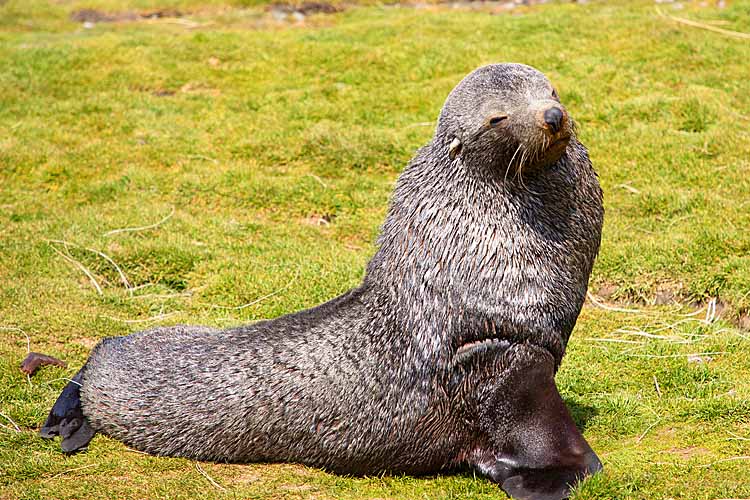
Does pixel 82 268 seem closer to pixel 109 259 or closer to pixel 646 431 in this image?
pixel 109 259

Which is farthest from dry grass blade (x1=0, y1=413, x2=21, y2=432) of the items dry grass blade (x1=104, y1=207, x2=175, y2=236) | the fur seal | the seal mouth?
the seal mouth

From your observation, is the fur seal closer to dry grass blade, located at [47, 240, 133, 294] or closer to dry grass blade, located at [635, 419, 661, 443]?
dry grass blade, located at [635, 419, 661, 443]

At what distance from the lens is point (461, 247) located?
5473mm

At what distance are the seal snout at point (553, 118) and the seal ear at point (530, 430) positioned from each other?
121 centimetres

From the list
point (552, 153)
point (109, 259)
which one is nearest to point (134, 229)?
point (109, 259)

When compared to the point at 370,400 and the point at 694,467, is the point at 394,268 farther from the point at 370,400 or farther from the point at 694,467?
the point at 694,467

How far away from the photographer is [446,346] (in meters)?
5.49

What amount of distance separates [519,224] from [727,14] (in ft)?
31.5

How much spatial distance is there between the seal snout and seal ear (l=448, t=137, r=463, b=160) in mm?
609

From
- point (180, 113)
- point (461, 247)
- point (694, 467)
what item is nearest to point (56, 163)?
point (180, 113)

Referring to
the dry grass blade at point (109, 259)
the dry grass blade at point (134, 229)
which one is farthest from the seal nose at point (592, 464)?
the dry grass blade at point (134, 229)

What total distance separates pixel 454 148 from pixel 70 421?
2.92 m

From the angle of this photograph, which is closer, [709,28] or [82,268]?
[82,268]

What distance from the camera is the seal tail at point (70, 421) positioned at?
19.7ft
